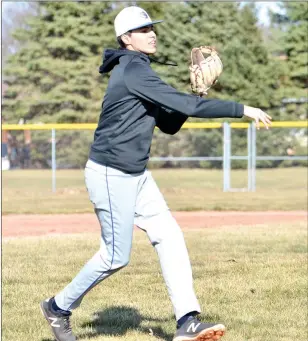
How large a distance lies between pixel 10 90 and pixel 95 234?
111 ft

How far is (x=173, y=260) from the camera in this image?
563cm

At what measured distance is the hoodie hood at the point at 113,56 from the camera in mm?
5497

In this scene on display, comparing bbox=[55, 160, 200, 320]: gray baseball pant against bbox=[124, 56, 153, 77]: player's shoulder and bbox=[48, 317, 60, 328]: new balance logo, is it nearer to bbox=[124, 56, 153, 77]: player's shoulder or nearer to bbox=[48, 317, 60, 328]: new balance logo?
bbox=[48, 317, 60, 328]: new balance logo

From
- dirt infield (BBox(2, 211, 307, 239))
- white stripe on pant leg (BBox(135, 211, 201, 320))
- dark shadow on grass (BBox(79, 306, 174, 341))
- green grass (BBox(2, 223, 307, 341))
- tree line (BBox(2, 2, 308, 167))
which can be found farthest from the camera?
tree line (BBox(2, 2, 308, 167))

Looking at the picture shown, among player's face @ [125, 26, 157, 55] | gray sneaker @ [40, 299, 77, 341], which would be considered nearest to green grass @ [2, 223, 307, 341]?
gray sneaker @ [40, 299, 77, 341]

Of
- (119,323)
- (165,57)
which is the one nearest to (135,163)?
(119,323)

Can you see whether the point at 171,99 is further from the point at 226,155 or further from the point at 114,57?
the point at 226,155

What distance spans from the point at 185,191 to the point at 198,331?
18.3 metres

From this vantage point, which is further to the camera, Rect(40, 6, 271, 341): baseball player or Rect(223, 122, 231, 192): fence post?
Rect(223, 122, 231, 192): fence post

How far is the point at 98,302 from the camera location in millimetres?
7402

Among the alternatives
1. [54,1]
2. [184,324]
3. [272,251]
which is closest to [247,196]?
[272,251]

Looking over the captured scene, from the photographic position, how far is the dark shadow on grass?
624 cm

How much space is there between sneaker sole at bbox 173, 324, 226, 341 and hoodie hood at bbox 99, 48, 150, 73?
5.57ft

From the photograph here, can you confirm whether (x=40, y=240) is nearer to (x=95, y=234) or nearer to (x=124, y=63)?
(x=95, y=234)
